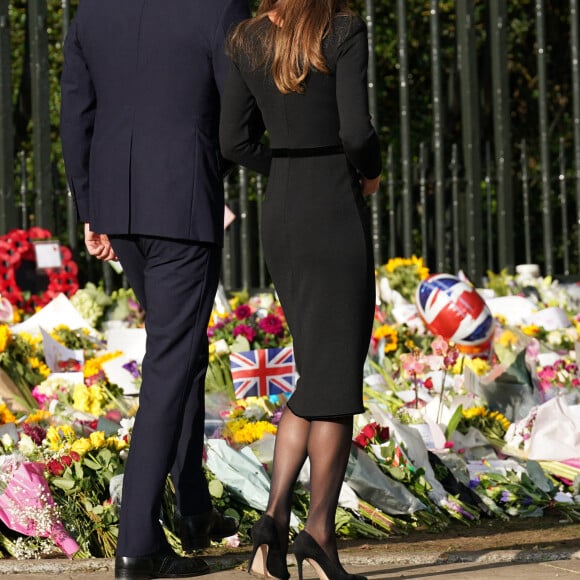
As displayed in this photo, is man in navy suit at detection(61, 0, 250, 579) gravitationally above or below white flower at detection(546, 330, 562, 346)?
above

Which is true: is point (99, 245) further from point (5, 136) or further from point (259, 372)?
point (5, 136)

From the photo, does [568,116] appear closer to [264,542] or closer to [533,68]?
[533,68]

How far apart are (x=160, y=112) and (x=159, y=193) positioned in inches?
8.4

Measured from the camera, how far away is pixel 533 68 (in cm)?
1448

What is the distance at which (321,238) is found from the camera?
11.0ft

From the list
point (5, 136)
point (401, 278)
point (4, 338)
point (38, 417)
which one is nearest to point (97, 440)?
point (38, 417)

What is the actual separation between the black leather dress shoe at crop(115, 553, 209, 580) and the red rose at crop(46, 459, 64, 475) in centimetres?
73

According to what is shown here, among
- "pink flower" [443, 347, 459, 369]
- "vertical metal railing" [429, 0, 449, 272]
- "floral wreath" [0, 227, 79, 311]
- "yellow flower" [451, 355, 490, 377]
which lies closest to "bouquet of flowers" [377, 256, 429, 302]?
"vertical metal railing" [429, 0, 449, 272]

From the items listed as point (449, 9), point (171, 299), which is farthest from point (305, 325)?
point (449, 9)

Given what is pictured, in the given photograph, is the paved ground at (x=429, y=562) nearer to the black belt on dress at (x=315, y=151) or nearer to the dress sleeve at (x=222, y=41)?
the black belt on dress at (x=315, y=151)

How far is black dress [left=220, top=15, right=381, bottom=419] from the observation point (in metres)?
3.35

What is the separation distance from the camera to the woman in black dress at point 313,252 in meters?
3.32

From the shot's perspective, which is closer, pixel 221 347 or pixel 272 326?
pixel 221 347

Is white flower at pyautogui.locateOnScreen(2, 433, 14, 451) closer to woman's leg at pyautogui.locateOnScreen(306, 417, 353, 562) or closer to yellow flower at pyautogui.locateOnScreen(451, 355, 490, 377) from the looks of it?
woman's leg at pyautogui.locateOnScreen(306, 417, 353, 562)
